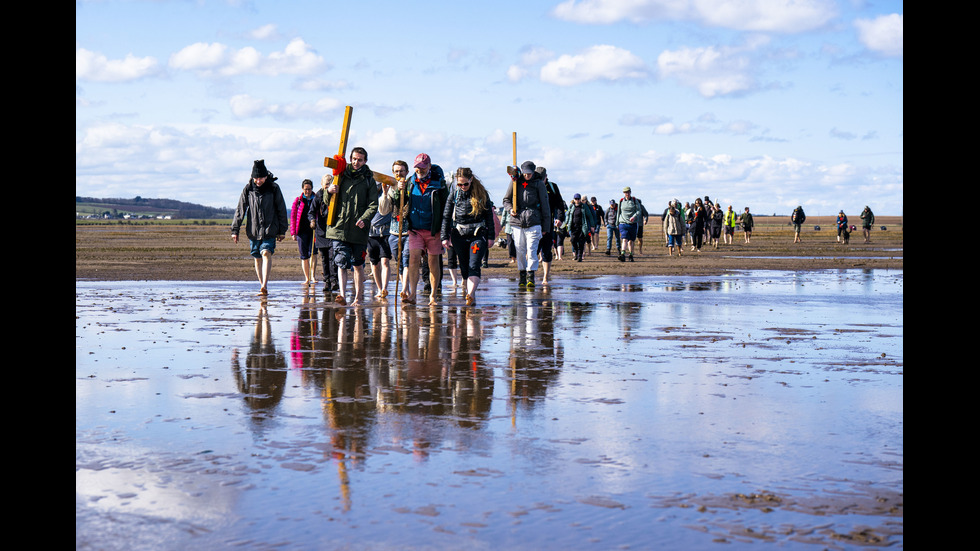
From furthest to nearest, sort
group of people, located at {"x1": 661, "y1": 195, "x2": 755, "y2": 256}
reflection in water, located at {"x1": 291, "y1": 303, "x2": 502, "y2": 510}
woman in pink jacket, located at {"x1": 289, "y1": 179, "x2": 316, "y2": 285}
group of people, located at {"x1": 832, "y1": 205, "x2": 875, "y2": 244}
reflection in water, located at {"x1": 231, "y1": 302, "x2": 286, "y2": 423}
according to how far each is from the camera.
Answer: group of people, located at {"x1": 832, "y1": 205, "x2": 875, "y2": 244}
group of people, located at {"x1": 661, "y1": 195, "x2": 755, "y2": 256}
woman in pink jacket, located at {"x1": 289, "y1": 179, "x2": 316, "y2": 285}
reflection in water, located at {"x1": 231, "y1": 302, "x2": 286, "y2": 423}
reflection in water, located at {"x1": 291, "y1": 303, "x2": 502, "y2": 510}

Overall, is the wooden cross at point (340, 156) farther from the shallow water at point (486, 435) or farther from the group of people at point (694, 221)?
the group of people at point (694, 221)

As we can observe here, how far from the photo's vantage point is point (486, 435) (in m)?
6.55

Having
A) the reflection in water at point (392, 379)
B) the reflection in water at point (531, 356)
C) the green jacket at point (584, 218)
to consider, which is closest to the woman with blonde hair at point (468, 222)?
the reflection in water at point (531, 356)

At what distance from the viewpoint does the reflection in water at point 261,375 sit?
7.57 meters

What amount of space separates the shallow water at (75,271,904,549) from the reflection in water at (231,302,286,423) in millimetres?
33

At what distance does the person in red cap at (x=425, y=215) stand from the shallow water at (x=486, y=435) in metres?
3.00

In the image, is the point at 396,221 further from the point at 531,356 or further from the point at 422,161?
the point at 531,356

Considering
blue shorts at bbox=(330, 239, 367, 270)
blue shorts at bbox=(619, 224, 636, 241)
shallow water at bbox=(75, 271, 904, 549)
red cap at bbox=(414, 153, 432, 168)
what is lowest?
shallow water at bbox=(75, 271, 904, 549)

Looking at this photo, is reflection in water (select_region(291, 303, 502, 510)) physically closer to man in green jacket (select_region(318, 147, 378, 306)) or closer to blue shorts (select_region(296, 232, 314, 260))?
man in green jacket (select_region(318, 147, 378, 306))

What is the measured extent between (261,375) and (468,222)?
7110 millimetres

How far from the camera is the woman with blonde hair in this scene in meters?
15.5

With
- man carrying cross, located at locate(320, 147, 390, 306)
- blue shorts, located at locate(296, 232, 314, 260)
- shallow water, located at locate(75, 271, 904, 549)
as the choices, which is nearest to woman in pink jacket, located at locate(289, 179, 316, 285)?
blue shorts, located at locate(296, 232, 314, 260)

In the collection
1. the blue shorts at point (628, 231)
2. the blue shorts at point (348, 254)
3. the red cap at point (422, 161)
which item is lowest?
the blue shorts at point (348, 254)
